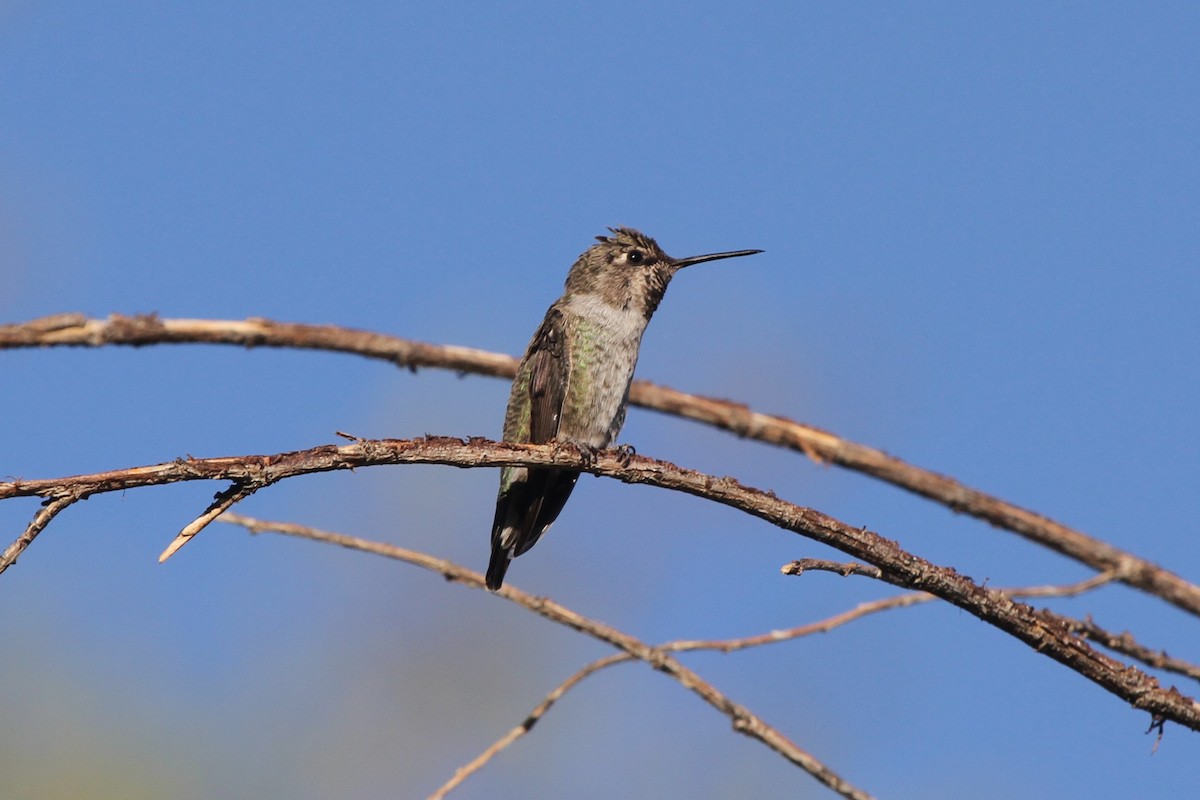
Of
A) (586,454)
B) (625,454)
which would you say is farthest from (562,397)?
(625,454)

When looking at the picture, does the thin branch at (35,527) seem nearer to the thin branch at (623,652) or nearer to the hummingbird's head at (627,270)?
the thin branch at (623,652)

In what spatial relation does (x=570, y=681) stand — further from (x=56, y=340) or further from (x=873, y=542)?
(x=56, y=340)

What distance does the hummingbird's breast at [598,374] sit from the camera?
6520mm

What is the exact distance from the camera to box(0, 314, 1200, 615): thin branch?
554cm

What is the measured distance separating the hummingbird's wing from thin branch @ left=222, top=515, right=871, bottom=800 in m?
1.54

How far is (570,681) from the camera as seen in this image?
4.77 meters

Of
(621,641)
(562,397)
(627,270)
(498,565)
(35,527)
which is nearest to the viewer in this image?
(35,527)

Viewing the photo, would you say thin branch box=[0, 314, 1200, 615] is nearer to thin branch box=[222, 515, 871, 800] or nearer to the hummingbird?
the hummingbird

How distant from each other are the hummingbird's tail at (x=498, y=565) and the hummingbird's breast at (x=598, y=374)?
64 centimetres

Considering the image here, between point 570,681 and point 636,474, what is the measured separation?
0.94 m

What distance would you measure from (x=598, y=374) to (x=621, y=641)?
2.08 m

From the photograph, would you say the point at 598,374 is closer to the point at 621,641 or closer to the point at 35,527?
the point at 621,641

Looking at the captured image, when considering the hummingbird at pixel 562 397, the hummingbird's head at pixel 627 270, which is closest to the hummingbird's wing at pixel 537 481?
the hummingbird at pixel 562 397

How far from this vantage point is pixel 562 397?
655 cm
